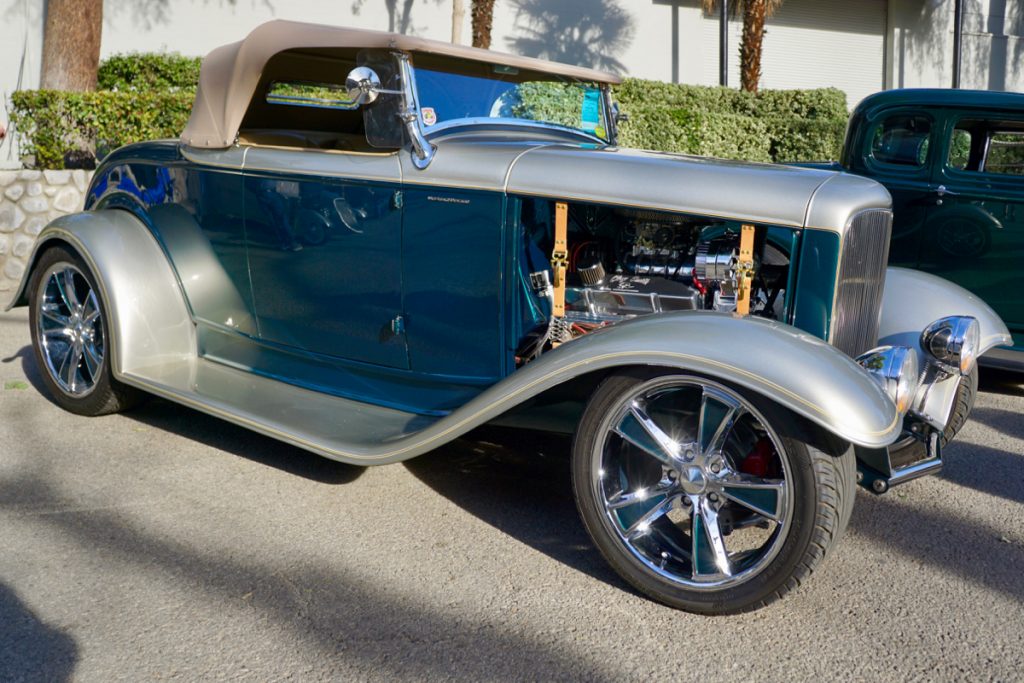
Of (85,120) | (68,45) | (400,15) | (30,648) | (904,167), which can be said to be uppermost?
(400,15)

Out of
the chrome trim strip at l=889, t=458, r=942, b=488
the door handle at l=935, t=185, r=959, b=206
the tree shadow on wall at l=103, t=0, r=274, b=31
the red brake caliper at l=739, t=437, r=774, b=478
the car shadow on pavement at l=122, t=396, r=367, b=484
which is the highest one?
the tree shadow on wall at l=103, t=0, r=274, b=31

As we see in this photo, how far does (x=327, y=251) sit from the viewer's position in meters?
3.93

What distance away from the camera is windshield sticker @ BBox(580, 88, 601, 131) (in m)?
4.50

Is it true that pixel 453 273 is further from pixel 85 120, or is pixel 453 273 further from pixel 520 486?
pixel 85 120

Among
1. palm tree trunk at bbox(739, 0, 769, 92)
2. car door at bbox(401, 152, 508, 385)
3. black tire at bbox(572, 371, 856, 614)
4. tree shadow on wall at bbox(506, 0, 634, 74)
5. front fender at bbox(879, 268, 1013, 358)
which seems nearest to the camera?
black tire at bbox(572, 371, 856, 614)

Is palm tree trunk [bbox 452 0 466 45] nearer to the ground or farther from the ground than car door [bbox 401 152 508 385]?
farther from the ground

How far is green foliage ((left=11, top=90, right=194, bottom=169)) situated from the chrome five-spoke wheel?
4201 mm

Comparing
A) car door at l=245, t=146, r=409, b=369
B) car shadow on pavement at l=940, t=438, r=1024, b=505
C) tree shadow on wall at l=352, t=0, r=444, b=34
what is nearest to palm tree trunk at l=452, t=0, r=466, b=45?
tree shadow on wall at l=352, t=0, r=444, b=34

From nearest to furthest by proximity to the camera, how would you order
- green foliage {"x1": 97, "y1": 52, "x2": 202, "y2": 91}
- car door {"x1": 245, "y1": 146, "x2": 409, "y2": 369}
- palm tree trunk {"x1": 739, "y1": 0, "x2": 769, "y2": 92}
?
1. car door {"x1": 245, "y1": 146, "x2": 409, "y2": 369}
2. green foliage {"x1": 97, "y1": 52, "x2": 202, "y2": 91}
3. palm tree trunk {"x1": 739, "y1": 0, "x2": 769, "y2": 92}

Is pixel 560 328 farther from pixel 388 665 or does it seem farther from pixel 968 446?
pixel 968 446

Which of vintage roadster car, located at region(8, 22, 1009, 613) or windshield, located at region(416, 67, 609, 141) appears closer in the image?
vintage roadster car, located at region(8, 22, 1009, 613)

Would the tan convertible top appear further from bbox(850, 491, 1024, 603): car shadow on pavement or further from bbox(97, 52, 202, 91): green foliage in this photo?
bbox(97, 52, 202, 91): green foliage

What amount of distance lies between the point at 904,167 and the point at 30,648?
5571 mm

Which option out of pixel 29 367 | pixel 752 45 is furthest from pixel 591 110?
pixel 752 45
